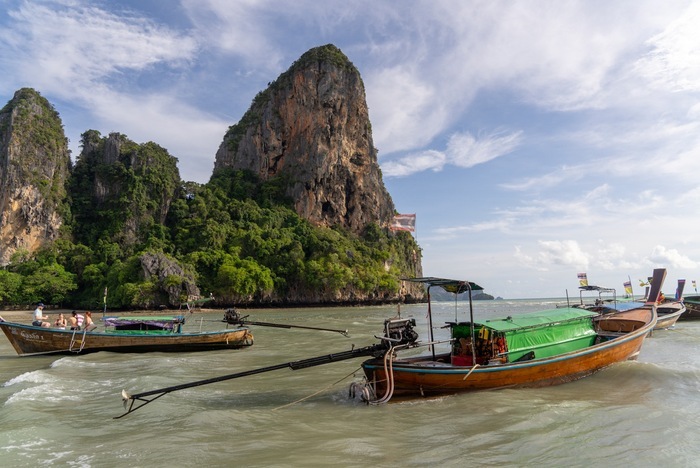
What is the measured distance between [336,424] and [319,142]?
3222 inches

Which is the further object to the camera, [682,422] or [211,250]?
[211,250]

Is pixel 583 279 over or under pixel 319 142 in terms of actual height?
under

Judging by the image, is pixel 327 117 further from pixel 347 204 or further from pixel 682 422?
pixel 682 422

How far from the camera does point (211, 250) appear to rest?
6750cm

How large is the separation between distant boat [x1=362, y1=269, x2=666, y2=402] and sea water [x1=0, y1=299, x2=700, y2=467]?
1.07 feet

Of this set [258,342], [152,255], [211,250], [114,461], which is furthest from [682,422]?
[211,250]

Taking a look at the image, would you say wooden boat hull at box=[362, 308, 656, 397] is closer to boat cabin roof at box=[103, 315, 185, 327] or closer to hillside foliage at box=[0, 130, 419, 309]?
boat cabin roof at box=[103, 315, 185, 327]

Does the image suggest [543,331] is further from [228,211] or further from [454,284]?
[228,211]

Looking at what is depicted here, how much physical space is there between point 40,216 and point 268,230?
34.8 meters

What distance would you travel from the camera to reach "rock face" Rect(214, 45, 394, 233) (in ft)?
286

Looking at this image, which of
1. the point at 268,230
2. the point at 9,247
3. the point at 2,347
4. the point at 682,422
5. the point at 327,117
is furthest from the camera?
the point at 327,117

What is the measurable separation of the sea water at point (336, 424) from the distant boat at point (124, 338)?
4331mm

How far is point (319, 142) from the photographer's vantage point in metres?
86.8

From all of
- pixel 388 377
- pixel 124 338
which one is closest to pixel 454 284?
pixel 388 377
